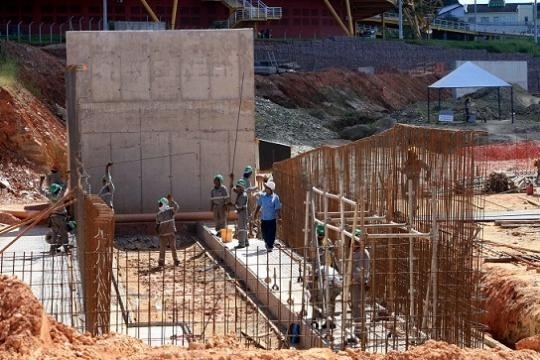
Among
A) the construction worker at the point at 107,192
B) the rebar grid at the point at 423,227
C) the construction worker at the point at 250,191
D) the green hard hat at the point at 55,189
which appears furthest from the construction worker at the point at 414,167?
the construction worker at the point at 107,192

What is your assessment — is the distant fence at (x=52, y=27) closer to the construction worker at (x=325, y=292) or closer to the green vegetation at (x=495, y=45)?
the green vegetation at (x=495, y=45)

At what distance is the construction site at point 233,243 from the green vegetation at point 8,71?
982 centimetres

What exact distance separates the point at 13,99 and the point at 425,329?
21422mm

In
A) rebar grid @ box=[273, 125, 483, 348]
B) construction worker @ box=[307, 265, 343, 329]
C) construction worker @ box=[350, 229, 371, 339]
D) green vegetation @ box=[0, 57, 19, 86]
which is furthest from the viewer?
green vegetation @ box=[0, 57, 19, 86]

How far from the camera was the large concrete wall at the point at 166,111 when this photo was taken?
25.4 metres

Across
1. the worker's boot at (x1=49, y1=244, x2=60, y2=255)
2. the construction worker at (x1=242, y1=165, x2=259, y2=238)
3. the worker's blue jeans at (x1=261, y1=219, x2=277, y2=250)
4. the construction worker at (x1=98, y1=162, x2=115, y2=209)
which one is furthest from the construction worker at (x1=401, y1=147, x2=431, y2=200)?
the construction worker at (x1=98, y1=162, x2=115, y2=209)

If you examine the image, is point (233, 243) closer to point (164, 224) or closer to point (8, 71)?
point (164, 224)

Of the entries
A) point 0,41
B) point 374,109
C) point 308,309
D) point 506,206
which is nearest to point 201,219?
point 506,206

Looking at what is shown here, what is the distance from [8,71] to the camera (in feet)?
119

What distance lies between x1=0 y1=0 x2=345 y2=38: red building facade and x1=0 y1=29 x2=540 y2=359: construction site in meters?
27.7

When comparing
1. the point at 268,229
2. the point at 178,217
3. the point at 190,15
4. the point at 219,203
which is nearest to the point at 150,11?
the point at 190,15

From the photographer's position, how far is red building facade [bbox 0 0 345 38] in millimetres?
53719

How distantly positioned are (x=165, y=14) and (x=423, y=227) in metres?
43.0

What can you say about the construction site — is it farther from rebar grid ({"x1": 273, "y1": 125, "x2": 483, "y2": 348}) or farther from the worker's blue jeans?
the worker's blue jeans
